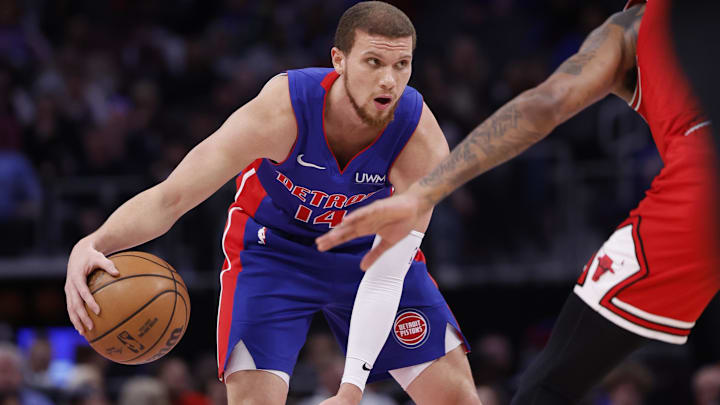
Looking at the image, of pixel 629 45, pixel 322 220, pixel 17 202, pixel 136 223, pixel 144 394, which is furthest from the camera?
pixel 17 202

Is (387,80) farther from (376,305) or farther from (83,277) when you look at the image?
(83,277)

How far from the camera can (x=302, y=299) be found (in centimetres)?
438

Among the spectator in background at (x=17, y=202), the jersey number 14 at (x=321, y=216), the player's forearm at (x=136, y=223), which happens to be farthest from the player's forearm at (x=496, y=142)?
the spectator in background at (x=17, y=202)

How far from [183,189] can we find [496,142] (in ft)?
4.87

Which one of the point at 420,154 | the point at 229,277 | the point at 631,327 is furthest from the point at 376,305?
the point at 631,327

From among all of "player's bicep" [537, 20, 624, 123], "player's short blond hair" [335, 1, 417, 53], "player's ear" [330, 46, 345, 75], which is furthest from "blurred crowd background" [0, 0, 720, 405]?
"player's bicep" [537, 20, 624, 123]

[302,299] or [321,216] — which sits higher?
[321,216]

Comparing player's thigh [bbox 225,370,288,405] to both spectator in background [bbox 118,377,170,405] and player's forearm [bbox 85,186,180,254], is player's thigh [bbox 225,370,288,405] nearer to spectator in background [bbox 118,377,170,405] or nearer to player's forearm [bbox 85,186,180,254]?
player's forearm [bbox 85,186,180,254]

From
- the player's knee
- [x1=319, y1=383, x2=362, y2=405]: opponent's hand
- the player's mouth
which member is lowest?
the player's knee

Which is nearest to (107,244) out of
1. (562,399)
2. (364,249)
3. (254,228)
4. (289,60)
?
(254,228)

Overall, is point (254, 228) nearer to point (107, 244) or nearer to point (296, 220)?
point (296, 220)

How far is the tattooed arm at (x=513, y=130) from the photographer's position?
9.46 ft

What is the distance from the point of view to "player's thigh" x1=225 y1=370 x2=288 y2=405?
13.5ft

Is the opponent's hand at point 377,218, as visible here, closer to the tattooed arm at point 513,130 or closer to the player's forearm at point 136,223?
the tattooed arm at point 513,130
